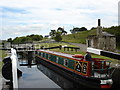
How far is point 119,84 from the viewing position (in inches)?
358

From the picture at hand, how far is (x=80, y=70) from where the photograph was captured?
28.7ft

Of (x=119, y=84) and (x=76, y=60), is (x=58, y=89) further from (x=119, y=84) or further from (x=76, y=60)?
(x=119, y=84)

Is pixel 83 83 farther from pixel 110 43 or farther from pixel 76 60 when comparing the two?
pixel 110 43

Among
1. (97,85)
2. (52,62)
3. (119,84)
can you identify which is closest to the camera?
(97,85)

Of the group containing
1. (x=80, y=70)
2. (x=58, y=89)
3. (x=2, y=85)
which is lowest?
(x=58, y=89)

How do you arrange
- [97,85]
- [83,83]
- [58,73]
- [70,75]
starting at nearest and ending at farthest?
[97,85]
[83,83]
[70,75]
[58,73]

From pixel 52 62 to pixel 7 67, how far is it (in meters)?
6.81

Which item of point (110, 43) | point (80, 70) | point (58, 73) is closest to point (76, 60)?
point (80, 70)

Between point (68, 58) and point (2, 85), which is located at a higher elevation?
point (68, 58)

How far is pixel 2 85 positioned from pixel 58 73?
5156 millimetres

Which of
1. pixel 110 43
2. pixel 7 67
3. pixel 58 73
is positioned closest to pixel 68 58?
pixel 58 73

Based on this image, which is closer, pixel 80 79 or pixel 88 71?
pixel 88 71

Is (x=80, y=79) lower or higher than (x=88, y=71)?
lower

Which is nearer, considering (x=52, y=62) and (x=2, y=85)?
(x=2, y=85)
